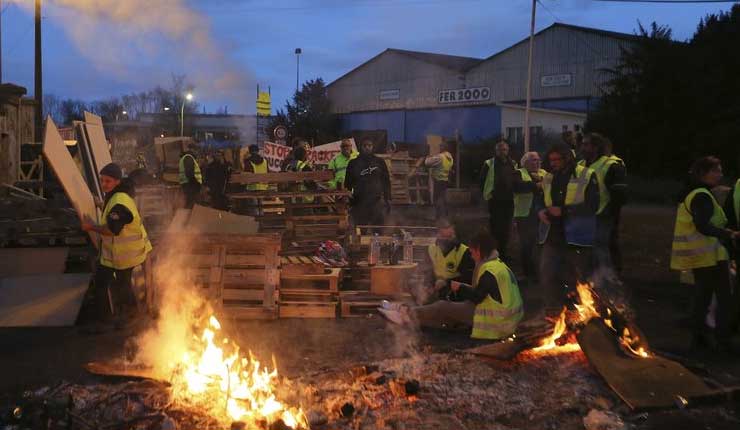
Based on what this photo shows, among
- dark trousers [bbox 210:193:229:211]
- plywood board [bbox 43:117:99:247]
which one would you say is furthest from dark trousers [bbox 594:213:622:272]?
dark trousers [bbox 210:193:229:211]

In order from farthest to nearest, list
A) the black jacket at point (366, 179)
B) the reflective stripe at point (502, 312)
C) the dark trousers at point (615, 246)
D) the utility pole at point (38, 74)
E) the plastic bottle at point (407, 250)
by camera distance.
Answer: the utility pole at point (38, 74) → the black jacket at point (366, 179) → the plastic bottle at point (407, 250) → the dark trousers at point (615, 246) → the reflective stripe at point (502, 312)

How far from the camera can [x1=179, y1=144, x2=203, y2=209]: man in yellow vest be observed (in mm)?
12918

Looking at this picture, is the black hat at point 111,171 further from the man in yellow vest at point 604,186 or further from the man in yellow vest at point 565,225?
the man in yellow vest at point 604,186

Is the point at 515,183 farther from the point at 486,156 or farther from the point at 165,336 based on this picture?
the point at 486,156

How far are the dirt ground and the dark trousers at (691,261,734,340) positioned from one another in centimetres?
28

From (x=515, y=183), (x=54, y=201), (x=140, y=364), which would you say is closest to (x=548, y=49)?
(x=515, y=183)

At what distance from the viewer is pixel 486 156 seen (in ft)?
87.7

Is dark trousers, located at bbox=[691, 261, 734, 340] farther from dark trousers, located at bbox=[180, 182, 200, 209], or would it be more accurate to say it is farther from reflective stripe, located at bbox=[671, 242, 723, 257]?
dark trousers, located at bbox=[180, 182, 200, 209]

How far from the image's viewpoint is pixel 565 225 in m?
6.94

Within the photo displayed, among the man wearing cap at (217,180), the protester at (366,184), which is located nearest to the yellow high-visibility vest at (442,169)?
the man wearing cap at (217,180)

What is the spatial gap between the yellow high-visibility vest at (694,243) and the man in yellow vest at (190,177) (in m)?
9.24

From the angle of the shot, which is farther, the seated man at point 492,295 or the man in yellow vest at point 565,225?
the man in yellow vest at point 565,225

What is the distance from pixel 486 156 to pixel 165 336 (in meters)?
21.7

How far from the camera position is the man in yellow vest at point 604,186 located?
6.99 m
